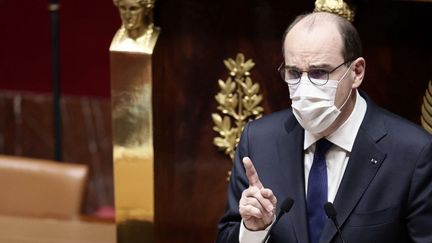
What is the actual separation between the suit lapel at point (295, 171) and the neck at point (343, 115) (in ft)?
0.19

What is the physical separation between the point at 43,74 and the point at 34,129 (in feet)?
0.52

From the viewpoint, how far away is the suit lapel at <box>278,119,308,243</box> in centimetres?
173

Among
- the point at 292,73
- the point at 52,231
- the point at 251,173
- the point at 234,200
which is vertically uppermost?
the point at 292,73

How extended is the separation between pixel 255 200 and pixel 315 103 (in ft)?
0.62

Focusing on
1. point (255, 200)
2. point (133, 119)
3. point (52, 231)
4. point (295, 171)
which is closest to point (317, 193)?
point (295, 171)

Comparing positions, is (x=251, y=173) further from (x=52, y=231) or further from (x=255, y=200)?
(x=52, y=231)

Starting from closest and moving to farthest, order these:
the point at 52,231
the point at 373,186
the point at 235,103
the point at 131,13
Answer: the point at 373,186 < the point at 131,13 < the point at 235,103 < the point at 52,231

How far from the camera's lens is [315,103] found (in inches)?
66.5

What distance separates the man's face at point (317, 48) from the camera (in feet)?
5.51

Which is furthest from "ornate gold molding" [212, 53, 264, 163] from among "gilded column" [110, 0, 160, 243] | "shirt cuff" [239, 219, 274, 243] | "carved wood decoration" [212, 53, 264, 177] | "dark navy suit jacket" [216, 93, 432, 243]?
"shirt cuff" [239, 219, 274, 243]

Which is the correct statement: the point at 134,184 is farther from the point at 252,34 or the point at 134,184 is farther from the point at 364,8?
the point at 364,8

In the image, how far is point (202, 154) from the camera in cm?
209

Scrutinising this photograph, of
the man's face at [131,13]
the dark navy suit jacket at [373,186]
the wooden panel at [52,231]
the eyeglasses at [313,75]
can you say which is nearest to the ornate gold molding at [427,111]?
the dark navy suit jacket at [373,186]

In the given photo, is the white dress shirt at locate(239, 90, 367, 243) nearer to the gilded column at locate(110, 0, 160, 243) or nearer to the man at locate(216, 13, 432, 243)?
the man at locate(216, 13, 432, 243)
